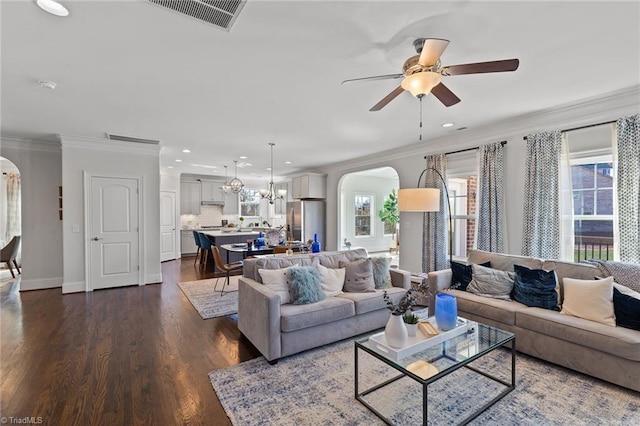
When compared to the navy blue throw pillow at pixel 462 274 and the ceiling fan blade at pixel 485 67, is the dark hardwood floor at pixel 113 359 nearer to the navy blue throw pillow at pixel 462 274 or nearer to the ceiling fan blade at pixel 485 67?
the navy blue throw pillow at pixel 462 274

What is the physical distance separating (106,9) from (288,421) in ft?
9.58

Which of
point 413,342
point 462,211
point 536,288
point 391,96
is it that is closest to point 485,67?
point 391,96

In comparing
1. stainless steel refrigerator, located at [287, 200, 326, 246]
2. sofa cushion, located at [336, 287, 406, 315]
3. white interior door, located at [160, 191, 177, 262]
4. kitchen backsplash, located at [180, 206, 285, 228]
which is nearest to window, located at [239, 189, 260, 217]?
kitchen backsplash, located at [180, 206, 285, 228]

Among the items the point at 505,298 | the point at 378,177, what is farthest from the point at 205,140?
the point at 378,177

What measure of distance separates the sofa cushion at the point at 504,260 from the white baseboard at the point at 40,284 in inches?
280

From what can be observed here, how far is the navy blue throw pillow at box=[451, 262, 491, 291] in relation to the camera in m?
3.50

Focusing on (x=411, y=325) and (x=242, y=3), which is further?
(x=411, y=325)

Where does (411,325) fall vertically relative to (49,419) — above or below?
above

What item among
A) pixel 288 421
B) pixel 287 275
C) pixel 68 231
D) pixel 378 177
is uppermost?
pixel 378 177

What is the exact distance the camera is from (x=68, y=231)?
504 centimetres

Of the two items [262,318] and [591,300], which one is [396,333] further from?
[591,300]

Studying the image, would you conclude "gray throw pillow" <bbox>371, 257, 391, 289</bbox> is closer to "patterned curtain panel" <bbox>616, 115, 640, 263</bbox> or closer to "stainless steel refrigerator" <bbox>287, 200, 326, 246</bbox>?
"patterned curtain panel" <bbox>616, 115, 640, 263</bbox>

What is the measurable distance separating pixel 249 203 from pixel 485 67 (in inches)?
387

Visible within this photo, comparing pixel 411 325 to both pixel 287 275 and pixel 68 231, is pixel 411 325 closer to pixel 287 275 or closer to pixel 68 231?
pixel 287 275
